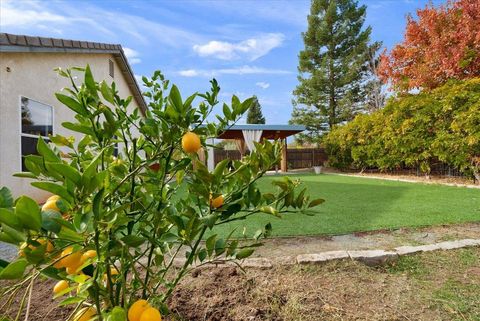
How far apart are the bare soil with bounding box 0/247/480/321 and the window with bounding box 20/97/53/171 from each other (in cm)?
453

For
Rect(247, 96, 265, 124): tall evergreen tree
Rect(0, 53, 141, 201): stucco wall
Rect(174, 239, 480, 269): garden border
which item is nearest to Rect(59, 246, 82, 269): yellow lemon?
Rect(174, 239, 480, 269): garden border

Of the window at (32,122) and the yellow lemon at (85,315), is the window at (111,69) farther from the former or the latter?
the yellow lemon at (85,315)

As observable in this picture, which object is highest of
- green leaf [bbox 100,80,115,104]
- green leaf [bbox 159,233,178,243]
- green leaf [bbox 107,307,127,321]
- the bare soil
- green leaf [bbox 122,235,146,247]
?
green leaf [bbox 100,80,115,104]

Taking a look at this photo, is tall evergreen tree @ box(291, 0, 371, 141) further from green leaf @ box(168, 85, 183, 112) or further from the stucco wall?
green leaf @ box(168, 85, 183, 112)

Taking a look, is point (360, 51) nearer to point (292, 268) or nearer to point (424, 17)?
point (424, 17)

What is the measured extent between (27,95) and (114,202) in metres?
5.86

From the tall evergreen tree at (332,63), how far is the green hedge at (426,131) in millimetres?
11930

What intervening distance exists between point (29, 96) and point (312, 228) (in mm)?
5501

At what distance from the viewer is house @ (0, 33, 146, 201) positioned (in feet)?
15.5

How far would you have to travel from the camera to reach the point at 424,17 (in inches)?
469

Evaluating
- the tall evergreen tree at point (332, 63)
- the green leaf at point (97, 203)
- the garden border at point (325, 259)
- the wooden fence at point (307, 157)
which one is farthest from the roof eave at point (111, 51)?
the tall evergreen tree at point (332, 63)

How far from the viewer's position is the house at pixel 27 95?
4.73 m

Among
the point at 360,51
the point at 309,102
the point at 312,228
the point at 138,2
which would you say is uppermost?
the point at 360,51

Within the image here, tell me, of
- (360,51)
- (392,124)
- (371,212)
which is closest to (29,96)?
(371,212)
